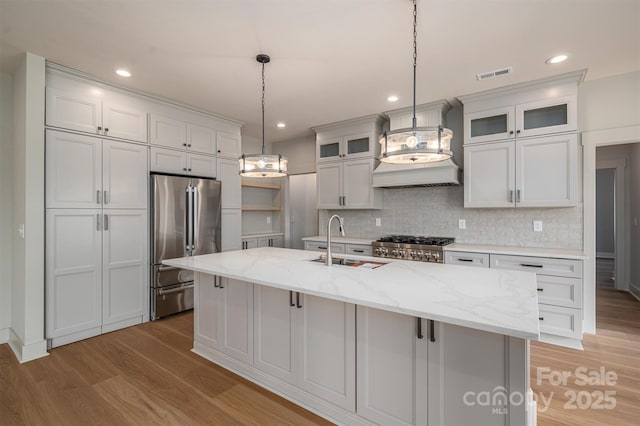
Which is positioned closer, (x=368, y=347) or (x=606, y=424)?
(x=368, y=347)

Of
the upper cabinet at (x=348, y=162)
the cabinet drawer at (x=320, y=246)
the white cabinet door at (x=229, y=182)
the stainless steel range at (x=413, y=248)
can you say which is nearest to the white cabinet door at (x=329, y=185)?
the upper cabinet at (x=348, y=162)

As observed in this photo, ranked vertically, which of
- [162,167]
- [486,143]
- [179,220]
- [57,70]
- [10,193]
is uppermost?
[57,70]

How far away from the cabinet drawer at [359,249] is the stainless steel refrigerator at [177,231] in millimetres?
1852

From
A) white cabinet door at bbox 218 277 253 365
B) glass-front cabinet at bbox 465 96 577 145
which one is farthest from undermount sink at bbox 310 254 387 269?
glass-front cabinet at bbox 465 96 577 145

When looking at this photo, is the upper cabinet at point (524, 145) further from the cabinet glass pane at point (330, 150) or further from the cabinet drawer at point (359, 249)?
the cabinet glass pane at point (330, 150)

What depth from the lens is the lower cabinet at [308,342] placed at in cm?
185

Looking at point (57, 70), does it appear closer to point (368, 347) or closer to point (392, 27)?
point (392, 27)

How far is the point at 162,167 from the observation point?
3.71 meters

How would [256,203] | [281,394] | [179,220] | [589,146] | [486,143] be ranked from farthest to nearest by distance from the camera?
[256,203] → [179,220] → [486,143] → [589,146] → [281,394]

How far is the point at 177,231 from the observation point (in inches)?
148

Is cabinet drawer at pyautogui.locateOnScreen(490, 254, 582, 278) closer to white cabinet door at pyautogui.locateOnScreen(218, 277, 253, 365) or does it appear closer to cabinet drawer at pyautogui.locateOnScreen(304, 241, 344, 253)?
cabinet drawer at pyautogui.locateOnScreen(304, 241, 344, 253)

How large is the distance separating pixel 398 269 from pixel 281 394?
48.1 inches

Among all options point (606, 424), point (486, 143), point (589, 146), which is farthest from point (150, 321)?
point (589, 146)

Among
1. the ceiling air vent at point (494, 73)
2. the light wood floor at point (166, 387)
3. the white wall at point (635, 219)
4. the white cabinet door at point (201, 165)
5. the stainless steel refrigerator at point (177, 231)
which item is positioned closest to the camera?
the light wood floor at point (166, 387)
